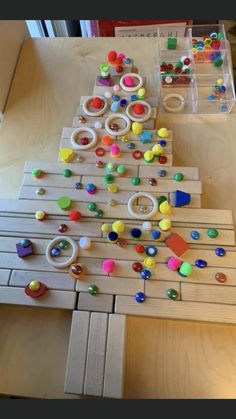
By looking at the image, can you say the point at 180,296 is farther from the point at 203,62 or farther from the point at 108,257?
the point at 203,62

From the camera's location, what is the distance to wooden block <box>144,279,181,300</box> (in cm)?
71

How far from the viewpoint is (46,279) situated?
2.39 feet

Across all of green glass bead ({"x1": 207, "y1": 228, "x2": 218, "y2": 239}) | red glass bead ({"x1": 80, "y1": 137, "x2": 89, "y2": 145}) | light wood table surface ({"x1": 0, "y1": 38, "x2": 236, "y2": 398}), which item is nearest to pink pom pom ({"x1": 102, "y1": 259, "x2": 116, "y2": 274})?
light wood table surface ({"x1": 0, "y1": 38, "x2": 236, "y2": 398})

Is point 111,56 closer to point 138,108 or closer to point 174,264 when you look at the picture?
point 138,108

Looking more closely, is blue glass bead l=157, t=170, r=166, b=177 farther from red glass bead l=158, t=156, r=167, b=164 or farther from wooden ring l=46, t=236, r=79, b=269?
wooden ring l=46, t=236, r=79, b=269

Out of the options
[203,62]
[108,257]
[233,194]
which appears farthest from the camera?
[203,62]

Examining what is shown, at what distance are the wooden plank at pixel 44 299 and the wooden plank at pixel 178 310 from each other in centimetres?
10

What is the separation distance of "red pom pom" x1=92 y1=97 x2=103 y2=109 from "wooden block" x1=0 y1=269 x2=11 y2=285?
1.62 feet

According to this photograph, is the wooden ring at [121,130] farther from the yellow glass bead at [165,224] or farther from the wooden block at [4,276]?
the wooden block at [4,276]

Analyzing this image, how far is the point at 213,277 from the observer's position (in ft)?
2.36

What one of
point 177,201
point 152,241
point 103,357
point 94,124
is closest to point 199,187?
point 177,201

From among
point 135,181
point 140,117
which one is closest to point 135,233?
point 135,181

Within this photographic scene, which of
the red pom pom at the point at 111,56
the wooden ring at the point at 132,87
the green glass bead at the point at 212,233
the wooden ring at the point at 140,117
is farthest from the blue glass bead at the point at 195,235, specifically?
the red pom pom at the point at 111,56

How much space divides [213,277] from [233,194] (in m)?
0.25
